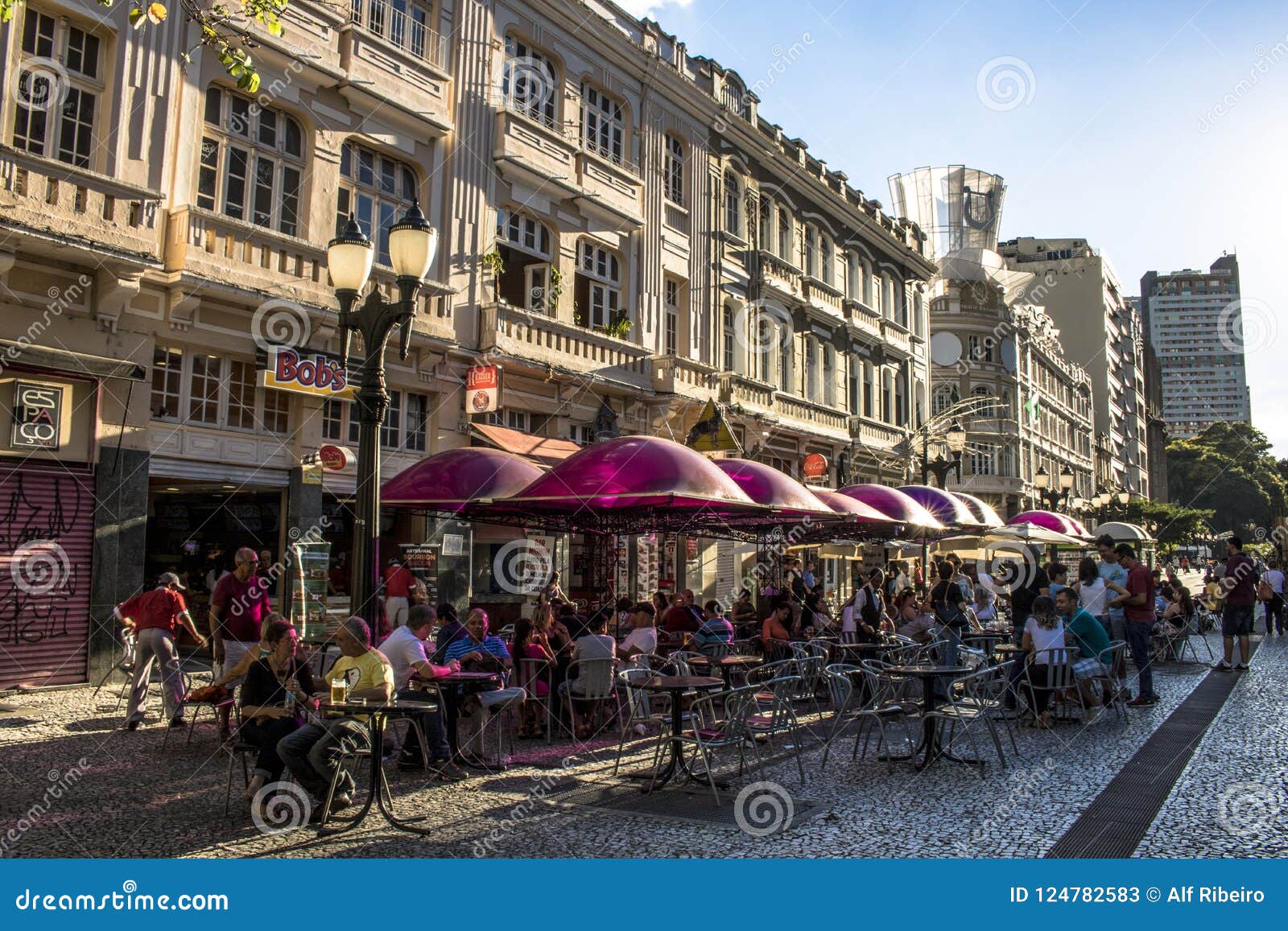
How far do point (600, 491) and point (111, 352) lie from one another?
7040mm

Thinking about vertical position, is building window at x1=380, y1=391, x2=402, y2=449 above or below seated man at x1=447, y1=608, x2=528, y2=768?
above

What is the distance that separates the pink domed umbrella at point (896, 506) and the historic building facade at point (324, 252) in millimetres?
5644

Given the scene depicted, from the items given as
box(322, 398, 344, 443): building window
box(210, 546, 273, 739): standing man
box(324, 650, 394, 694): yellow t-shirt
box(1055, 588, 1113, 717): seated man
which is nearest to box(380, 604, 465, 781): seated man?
box(324, 650, 394, 694): yellow t-shirt

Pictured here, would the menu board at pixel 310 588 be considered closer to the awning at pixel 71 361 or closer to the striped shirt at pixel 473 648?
the awning at pixel 71 361

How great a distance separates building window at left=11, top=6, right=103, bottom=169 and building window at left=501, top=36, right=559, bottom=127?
796cm

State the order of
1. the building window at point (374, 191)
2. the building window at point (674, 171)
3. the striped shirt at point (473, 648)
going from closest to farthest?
the striped shirt at point (473, 648), the building window at point (374, 191), the building window at point (674, 171)

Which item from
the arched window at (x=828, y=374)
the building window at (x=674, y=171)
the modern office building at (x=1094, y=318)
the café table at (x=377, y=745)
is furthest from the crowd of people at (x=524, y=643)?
the modern office building at (x=1094, y=318)

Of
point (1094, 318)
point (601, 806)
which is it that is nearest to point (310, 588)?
point (601, 806)

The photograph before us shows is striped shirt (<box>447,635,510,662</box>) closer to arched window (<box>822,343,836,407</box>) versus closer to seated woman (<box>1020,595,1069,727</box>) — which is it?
seated woman (<box>1020,595,1069,727</box>)

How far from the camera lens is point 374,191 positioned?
54.2ft

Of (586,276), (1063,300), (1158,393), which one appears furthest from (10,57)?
(1158,393)

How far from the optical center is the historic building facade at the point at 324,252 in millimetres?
12172

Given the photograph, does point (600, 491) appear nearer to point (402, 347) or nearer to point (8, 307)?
point (402, 347)

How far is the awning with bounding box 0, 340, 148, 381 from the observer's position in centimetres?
1124
